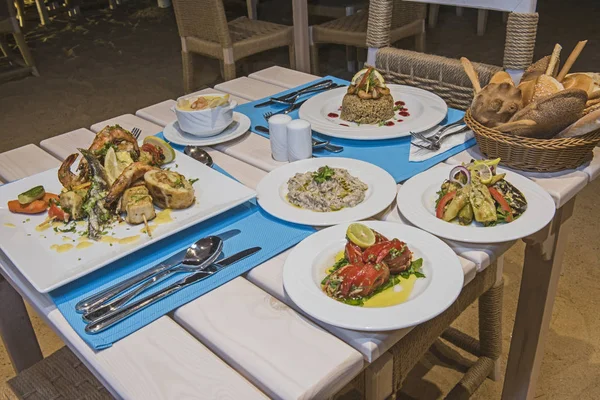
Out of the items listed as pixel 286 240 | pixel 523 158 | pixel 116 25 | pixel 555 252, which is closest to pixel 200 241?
pixel 286 240

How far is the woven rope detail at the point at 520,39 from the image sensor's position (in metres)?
1.26

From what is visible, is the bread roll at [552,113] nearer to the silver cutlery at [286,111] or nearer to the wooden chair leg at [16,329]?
the silver cutlery at [286,111]

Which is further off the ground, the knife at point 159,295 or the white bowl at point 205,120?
the white bowl at point 205,120

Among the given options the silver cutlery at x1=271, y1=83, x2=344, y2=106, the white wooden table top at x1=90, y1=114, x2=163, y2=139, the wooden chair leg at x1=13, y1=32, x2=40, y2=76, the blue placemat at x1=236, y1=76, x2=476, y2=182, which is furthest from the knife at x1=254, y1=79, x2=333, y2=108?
the wooden chair leg at x1=13, y1=32, x2=40, y2=76

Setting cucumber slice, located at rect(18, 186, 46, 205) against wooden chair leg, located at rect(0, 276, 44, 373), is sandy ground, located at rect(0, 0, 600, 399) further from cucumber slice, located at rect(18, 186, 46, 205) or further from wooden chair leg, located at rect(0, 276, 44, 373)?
cucumber slice, located at rect(18, 186, 46, 205)

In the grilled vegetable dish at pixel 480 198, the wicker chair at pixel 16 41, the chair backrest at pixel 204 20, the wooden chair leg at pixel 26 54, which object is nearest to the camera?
the grilled vegetable dish at pixel 480 198

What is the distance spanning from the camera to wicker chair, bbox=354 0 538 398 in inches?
42.1

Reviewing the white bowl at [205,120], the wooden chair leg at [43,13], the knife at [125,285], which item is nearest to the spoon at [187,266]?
the knife at [125,285]

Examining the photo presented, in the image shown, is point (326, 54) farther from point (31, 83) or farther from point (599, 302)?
point (599, 302)

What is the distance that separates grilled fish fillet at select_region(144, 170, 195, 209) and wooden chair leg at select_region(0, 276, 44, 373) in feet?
1.75

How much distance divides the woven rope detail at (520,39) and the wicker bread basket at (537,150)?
314mm

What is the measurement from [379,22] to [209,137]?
2.08 feet

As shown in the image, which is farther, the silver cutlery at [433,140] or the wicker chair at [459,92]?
the silver cutlery at [433,140]

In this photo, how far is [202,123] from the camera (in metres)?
1.27
